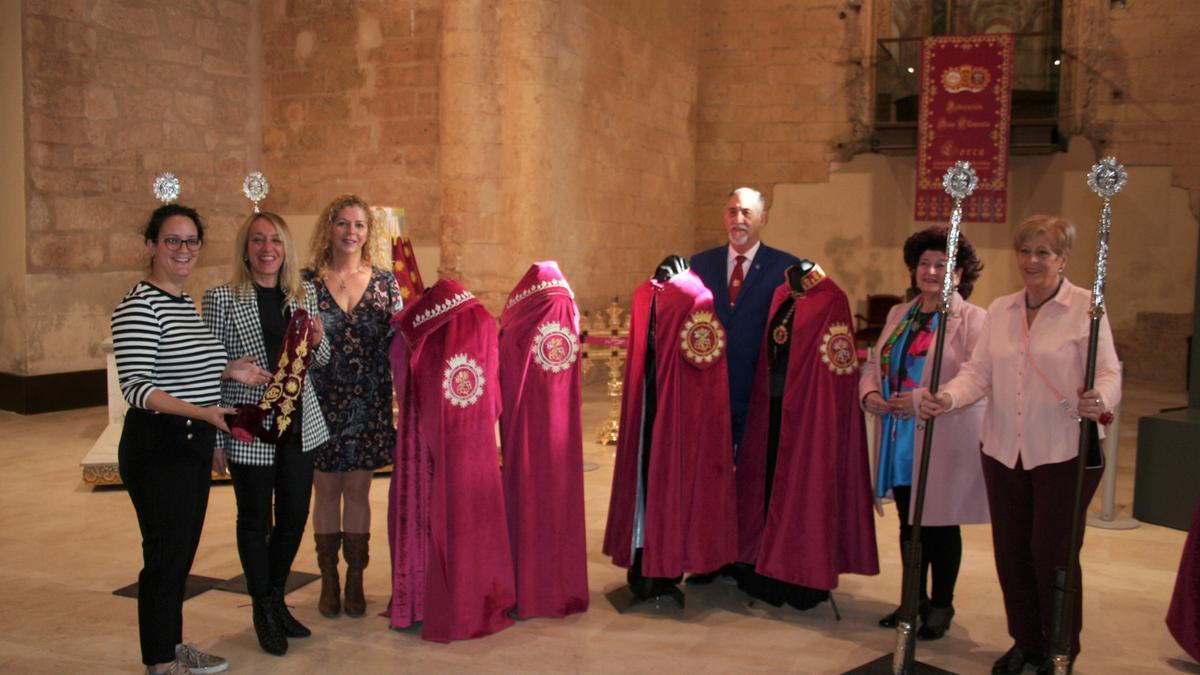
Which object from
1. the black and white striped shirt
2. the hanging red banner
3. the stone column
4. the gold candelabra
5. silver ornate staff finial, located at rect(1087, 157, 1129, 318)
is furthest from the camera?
the hanging red banner

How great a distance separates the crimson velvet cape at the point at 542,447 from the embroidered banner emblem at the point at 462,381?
0.67ft

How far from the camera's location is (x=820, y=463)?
12.1ft

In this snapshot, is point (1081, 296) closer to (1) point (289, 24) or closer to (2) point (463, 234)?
(2) point (463, 234)

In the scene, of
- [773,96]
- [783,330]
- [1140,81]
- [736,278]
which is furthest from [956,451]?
[773,96]

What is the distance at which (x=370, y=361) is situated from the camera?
3604mm

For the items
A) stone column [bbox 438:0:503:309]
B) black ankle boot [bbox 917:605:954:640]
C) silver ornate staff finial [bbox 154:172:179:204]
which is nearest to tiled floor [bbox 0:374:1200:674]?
black ankle boot [bbox 917:605:954:640]

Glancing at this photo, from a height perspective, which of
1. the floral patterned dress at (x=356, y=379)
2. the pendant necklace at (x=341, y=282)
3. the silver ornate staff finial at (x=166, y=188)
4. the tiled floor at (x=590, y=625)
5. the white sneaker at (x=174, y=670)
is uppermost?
the silver ornate staff finial at (x=166, y=188)

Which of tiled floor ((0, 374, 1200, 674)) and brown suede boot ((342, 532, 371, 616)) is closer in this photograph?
tiled floor ((0, 374, 1200, 674))

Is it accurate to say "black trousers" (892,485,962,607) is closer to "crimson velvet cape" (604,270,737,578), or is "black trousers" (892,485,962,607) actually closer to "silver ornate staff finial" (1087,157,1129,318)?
"crimson velvet cape" (604,270,737,578)

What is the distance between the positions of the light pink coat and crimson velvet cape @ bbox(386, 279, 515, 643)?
1.40 m

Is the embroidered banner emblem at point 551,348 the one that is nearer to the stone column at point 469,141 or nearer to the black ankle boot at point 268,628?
the black ankle boot at point 268,628

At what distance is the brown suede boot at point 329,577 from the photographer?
3637mm

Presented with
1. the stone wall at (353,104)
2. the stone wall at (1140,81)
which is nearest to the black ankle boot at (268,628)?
the stone wall at (353,104)

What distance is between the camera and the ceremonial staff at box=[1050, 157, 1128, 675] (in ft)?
9.39
